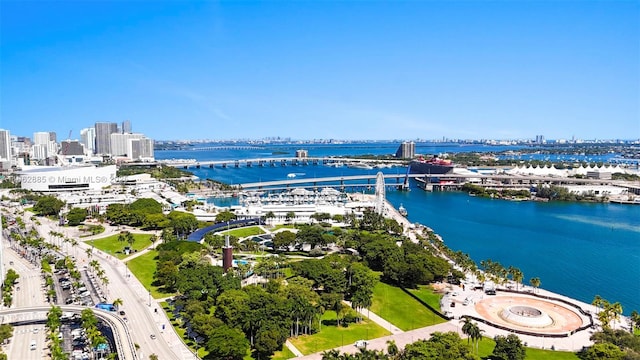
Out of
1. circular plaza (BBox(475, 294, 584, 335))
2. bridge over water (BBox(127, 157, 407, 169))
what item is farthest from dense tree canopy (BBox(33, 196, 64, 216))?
bridge over water (BBox(127, 157, 407, 169))

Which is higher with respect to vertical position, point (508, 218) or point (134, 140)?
point (134, 140)

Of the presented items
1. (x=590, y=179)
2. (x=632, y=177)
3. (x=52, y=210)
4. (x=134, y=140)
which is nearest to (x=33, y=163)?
(x=134, y=140)

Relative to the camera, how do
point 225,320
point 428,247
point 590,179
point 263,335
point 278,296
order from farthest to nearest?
point 590,179
point 428,247
point 278,296
point 225,320
point 263,335

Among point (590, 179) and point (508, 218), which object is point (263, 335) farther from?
point (590, 179)

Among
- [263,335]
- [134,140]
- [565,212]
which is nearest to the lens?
[263,335]

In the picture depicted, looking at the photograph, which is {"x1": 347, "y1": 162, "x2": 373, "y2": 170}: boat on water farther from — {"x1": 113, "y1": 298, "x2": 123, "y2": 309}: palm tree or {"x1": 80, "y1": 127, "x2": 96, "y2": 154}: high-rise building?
{"x1": 113, "y1": 298, "x2": 123, "y2": 309}: palm tree

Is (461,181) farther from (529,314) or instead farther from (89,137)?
(89,137)

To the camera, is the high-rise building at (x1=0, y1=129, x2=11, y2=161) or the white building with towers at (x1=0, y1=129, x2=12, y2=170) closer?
the white building with towers at (x1=0, y1=129, x2=12, y2=170)
